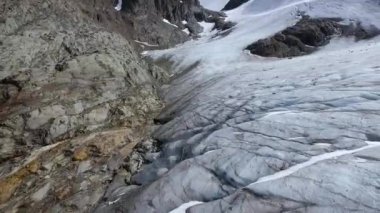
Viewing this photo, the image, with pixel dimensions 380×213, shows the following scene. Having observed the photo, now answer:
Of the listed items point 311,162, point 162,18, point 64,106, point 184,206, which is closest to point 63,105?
point 64,106

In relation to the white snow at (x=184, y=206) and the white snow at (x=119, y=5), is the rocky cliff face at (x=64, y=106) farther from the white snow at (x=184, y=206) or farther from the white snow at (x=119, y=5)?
the white snow at (x=119, y=5)

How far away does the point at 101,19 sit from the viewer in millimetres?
61375

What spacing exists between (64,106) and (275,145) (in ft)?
42.3

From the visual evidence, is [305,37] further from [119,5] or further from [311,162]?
[119,5]

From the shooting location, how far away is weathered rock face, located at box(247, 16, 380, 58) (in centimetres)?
3969

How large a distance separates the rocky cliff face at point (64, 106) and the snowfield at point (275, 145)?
221 cm

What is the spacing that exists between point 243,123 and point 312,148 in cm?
415

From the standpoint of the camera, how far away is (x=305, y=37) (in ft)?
138

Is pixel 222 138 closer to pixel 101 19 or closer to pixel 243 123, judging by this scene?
pixel 243 123

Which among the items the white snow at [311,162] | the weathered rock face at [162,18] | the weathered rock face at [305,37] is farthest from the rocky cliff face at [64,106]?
the weathered rock face at [162,18]

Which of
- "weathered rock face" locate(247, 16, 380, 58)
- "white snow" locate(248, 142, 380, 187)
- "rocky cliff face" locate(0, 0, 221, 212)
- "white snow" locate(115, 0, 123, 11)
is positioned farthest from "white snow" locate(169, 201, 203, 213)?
"white snow" locate(115, 0, 123, 11)

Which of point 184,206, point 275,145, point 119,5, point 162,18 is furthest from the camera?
point 162,18

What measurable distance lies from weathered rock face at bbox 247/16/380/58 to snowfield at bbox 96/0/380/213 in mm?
14427

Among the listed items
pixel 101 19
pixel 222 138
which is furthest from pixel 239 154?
pixel 101 19
